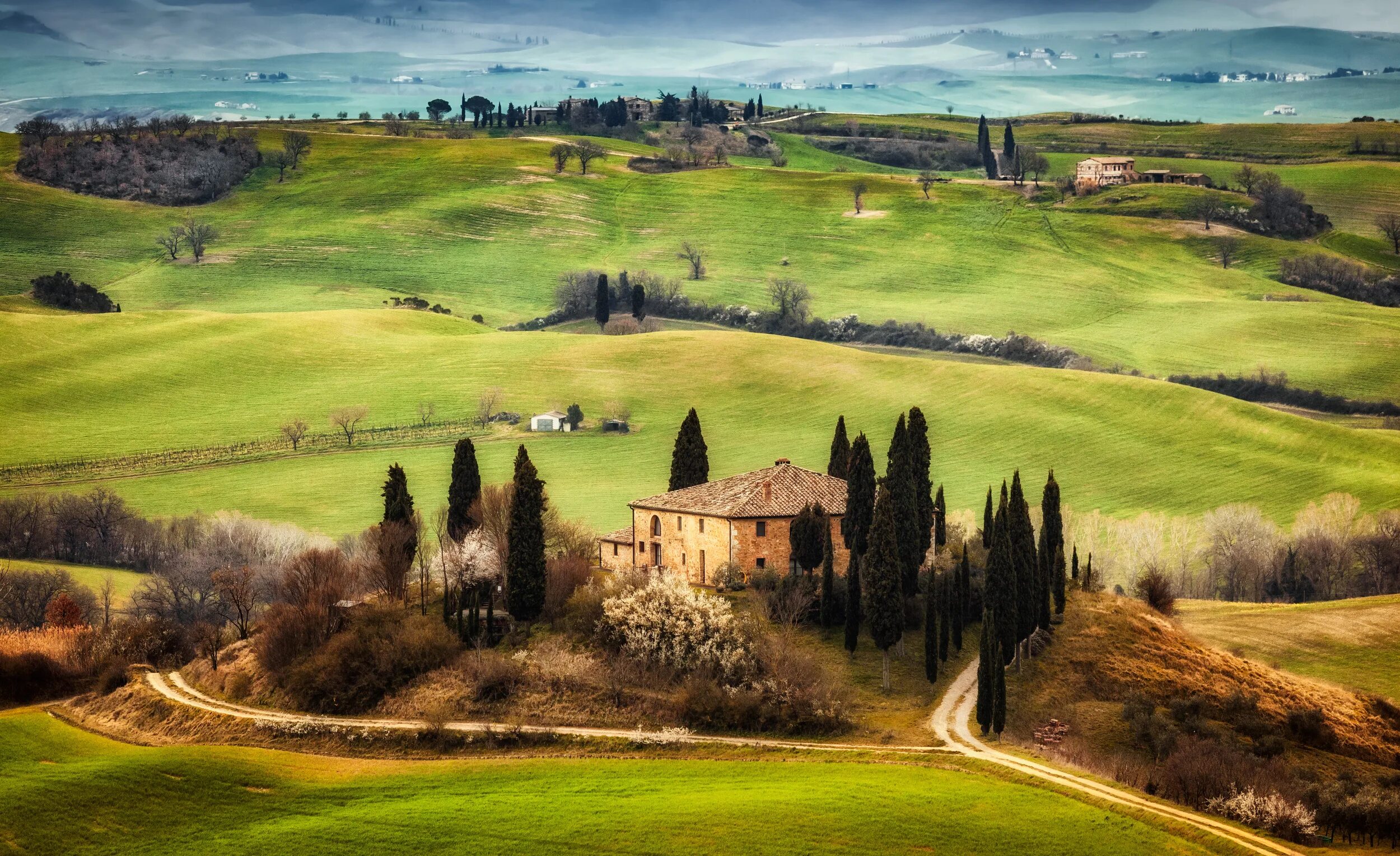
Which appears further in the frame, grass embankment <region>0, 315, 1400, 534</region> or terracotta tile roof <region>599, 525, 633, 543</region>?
grass embankment <region>0, 315, 1400, 534</region>

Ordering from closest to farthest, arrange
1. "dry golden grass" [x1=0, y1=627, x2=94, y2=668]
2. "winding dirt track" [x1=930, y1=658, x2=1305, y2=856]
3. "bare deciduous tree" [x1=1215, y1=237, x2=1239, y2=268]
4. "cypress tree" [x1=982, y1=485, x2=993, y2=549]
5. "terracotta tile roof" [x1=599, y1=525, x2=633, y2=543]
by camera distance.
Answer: "winding dirt track" [x1=930, y1=658, x2=1305, y2=856], "dry golden grass" [x1=0, y1=627, x2=94, y2=668], "terracotta tile roof" [x1=599, y1=525, x2=633, y2=543], "cypress tree" [x1=982, y1=485, x2=993, y2=549], "bare deciduous tree" [x1=1215, y1=237, x2=1239, y2=268]

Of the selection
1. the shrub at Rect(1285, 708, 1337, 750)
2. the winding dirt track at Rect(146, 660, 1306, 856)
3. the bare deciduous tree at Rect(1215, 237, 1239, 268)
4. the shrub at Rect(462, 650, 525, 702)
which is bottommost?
the shrub at Rect(1285, 708, 1337, 750)

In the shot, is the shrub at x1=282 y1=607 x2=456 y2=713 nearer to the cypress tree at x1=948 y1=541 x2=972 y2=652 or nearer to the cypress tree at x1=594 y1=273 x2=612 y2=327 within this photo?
the cypress tree at x1=948 y1=541 x2=972 y2=652

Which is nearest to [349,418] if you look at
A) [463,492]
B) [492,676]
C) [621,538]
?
[463,492]

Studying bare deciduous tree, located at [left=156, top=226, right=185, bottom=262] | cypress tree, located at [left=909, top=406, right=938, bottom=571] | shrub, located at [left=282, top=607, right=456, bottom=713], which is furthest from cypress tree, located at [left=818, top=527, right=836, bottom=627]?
bare deciduous tree, located at [left=156, top=226, right=185, bottom=262]

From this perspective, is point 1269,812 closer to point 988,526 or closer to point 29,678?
point 988,526

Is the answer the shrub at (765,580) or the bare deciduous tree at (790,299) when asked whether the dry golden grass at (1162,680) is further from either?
the bare deciduous tree at (790,299)
